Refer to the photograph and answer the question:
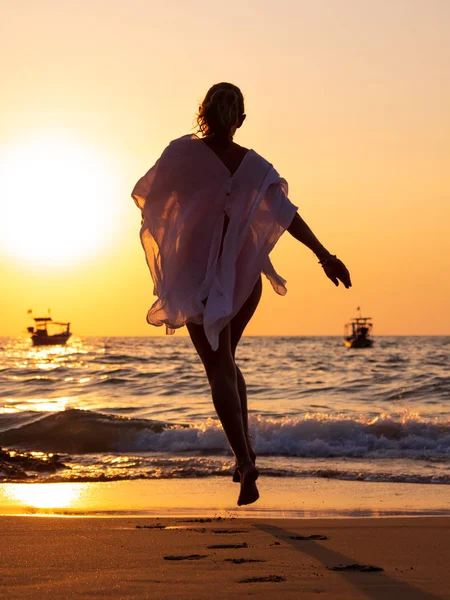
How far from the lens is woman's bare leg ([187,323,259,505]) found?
12.8 ft

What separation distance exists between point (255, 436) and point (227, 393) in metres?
7.04

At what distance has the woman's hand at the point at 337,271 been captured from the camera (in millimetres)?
3863

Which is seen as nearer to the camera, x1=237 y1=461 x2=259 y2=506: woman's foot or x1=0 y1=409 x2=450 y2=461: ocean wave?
x1=237 y1=461 x2=259 y2=506: woman's foot

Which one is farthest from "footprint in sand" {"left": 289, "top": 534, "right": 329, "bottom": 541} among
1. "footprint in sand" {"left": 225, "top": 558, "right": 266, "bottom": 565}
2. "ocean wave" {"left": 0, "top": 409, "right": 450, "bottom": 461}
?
"ocean wave" {"left": 0, "top": 409, "right": 450, "bottom": 461}

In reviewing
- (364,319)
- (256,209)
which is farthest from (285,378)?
(364,319)

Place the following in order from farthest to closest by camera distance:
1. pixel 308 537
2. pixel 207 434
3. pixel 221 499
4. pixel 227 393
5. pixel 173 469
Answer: pixel 207 434 → pixel 173 469 → pixel 221 499 → pixel 308 537 → pixel 227 393

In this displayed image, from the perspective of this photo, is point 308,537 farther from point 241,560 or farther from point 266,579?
point 266,579

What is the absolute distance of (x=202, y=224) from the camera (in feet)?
13.0

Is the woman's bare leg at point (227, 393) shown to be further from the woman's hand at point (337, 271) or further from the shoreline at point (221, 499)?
the shoreline at point (221, 499)

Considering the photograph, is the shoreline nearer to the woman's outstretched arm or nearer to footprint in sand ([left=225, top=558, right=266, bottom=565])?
footprint in sand ([left=225, top=558, right=266, bottom=565])

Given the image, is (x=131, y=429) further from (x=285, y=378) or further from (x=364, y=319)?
(x=364, y=319)

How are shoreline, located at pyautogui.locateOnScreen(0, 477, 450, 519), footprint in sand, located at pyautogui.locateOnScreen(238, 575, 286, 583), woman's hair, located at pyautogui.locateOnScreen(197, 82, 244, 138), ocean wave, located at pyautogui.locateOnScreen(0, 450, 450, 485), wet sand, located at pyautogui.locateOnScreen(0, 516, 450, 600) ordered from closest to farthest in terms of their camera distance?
wet sand, located at pyautogui.locateOnScreen(0, 516, 450, 600) → footprint in sand, located at pyautogui.locateOnScreen(238, 575, 286, 583) → woman's hair, located at pyautogui.locateOnScreen(197, 82, 244, 138) → shoreline, located at pyautogui.locateOnScreen(0, 477, 450, 519) → ocean wave, located at pyautogui.locateOnScreen(0, 450, 450, 485)

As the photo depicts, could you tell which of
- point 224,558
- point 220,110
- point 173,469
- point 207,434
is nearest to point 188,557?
point 224,558

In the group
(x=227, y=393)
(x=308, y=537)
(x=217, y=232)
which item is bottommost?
(x=308, y=537)
